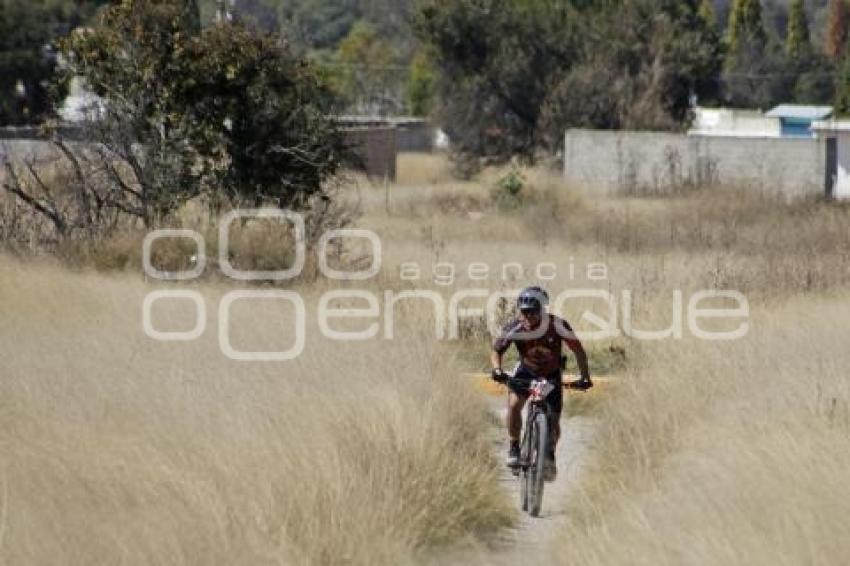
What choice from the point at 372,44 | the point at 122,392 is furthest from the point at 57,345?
the point at 372,44

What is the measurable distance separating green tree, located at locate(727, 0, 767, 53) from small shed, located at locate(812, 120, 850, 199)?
47641 millimetres

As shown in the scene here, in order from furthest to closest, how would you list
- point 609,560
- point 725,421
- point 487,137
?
point 487,137, point 725,421, point 609,560

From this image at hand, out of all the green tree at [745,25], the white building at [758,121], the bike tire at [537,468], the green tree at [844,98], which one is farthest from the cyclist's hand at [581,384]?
the green tree at [745,25]

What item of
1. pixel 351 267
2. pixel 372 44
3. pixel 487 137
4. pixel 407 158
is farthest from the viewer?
pixel 372 44

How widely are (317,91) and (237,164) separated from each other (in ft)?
5.17

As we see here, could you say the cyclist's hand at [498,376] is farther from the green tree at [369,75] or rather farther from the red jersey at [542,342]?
the green tree at [369,75]

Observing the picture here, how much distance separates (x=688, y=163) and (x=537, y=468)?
1133 inches

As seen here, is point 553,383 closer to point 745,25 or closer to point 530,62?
point 530,62

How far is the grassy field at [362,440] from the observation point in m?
7.54

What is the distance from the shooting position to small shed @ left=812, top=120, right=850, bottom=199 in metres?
35.9

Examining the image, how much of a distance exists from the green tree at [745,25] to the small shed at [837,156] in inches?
1876

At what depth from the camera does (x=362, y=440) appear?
9750mm

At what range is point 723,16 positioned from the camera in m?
140

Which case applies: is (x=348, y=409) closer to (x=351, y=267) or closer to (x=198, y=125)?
(x=351, y=267)
